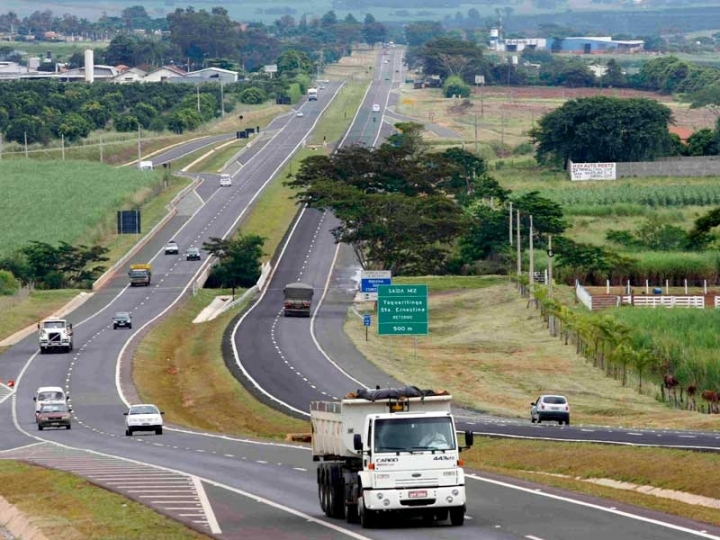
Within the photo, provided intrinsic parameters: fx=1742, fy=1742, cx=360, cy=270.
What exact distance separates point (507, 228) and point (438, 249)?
790cm

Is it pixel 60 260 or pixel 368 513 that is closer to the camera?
pixel 368 513

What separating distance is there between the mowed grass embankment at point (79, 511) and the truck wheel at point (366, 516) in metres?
3.48

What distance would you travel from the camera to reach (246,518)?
37.2 meters

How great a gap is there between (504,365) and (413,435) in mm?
→ 63805

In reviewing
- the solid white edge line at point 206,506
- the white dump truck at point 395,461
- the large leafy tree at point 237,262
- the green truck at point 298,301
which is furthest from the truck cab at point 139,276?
the white dump truck at point 395,461

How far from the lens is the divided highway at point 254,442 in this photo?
35.2 meters

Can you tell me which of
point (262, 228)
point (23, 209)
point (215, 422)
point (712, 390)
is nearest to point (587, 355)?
point (712, 390)

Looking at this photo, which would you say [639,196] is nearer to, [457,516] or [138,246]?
[138,246]

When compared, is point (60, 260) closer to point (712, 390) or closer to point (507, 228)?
point (507, 228)

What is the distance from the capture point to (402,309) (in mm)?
97500

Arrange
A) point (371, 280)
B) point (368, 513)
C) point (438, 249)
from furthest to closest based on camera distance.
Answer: point (438, 249), point (371, 280), point (368, 513)

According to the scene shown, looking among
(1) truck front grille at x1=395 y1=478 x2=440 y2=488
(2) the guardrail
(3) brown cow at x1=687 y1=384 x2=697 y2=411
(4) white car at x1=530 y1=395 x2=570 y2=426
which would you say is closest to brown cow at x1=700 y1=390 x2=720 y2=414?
(3) brown cow at x1=687 y1=384 x2=697 y2=411

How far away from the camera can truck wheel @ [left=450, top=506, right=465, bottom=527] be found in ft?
114

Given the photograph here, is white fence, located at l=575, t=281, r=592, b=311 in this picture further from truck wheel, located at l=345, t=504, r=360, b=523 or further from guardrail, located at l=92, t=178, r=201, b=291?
truck wheel, located at l=345, t=504, r=360, b=523
